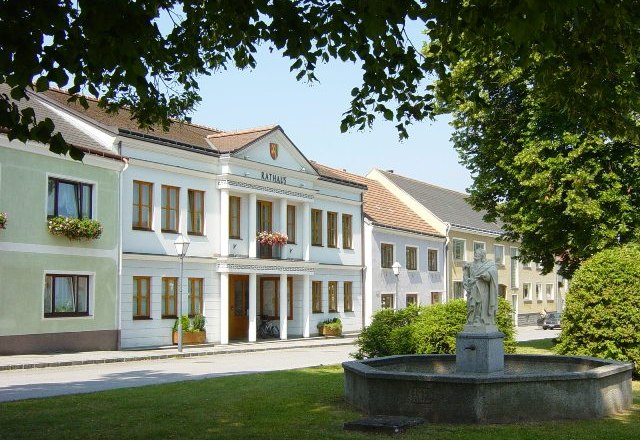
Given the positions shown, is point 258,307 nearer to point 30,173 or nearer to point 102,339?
point 102,339

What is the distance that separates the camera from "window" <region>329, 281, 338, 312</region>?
41250mm

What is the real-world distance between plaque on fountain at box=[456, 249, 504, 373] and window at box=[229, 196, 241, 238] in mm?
21165

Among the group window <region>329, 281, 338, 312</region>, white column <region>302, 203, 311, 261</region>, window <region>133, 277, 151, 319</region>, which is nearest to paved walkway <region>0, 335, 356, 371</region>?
window <region>133, 277, 151, 319</region>

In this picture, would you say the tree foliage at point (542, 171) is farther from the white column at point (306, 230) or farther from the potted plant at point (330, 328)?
the potted plant at point (330, 328)

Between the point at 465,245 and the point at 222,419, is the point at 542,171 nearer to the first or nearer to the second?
the point at 222,419

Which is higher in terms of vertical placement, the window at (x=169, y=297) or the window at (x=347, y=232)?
the window at (x=347, y=232)

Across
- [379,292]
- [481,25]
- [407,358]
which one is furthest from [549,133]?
[379,292]

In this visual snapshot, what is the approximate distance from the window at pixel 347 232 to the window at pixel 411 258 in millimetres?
5600

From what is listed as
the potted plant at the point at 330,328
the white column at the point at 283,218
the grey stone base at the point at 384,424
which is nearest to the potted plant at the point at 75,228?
the white column at the point at 283,218

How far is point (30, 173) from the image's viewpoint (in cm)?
2581

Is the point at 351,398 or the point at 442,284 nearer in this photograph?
the point at 351,398

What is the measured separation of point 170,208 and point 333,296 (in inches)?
489

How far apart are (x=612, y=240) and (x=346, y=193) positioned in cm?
1980

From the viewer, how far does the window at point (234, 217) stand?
113 ft
